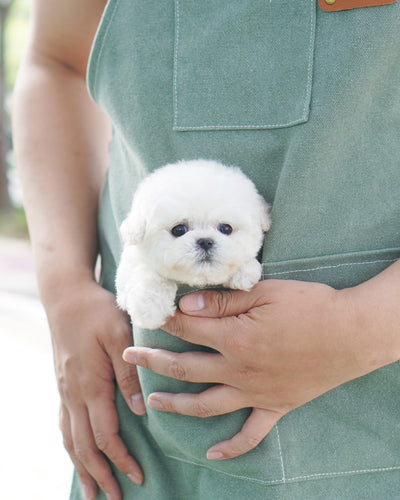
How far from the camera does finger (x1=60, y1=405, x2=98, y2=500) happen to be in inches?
50.4

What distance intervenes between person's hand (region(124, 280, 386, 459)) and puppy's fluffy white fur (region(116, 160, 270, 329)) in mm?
48

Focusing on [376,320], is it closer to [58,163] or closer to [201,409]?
[201,409]

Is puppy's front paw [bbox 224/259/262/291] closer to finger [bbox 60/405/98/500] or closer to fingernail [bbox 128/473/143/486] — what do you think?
fingernail [bbox 128/473/143/486]

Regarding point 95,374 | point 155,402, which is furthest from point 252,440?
point 95,374

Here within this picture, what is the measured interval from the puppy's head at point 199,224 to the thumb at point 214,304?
0.05 metres

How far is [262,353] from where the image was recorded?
3.04 feet

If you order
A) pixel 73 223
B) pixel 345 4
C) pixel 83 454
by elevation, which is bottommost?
pixel 83 454

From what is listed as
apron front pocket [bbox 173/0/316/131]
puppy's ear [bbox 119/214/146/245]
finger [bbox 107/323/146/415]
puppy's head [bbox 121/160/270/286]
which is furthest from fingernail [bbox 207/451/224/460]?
apron front pocket [bbox 173/0/316/131]

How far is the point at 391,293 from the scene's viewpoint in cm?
91

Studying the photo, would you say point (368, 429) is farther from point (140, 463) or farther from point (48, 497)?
point (48, 497)

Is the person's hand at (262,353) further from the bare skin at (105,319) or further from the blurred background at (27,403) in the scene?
the blurred background at (27,403)

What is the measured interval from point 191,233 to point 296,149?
0.26 m

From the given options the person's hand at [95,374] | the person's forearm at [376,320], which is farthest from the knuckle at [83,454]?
the person's forearm at [376,320]

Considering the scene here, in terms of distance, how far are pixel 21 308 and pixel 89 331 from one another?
4.50 m
